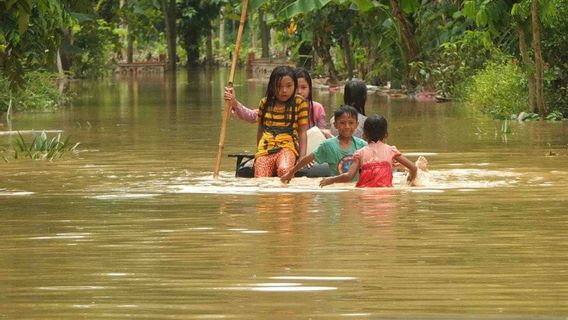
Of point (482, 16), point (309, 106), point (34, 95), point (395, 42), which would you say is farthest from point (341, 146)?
point (395, 42)

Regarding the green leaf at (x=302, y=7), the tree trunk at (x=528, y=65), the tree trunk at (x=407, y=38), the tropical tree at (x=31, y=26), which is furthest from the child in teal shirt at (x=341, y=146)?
the tree trunk at (x=407, y=38)

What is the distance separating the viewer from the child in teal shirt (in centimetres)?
1258

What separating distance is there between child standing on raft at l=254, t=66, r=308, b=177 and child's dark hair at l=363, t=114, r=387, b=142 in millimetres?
1127

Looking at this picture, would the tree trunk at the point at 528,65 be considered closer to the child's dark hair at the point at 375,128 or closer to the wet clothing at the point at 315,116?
the wet clothing at the point at 315,116

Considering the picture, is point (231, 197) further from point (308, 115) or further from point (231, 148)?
point (231, 148)

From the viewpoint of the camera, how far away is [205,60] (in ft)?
255

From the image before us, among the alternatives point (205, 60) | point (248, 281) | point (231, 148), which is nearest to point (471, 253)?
point (248, 281)

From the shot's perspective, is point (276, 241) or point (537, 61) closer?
point (276, 241)

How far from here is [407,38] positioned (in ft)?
114

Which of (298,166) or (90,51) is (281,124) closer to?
(298,166)

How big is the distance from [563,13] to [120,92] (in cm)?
2105

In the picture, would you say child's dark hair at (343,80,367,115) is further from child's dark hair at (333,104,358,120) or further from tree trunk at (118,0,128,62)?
tree trunk at (118,0,128,62)

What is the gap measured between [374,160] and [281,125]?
5.23 ft

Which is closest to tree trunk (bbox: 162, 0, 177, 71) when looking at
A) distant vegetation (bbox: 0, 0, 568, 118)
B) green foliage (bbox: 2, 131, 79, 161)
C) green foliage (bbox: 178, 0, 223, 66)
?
distant vegetation (bbox: 0, 0, 568, 118)
